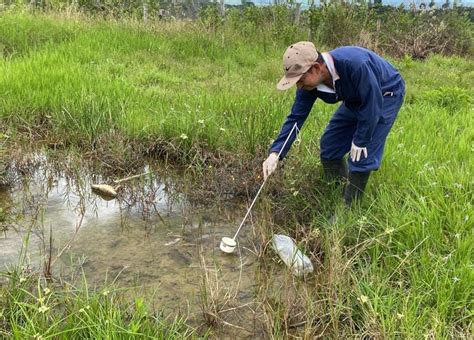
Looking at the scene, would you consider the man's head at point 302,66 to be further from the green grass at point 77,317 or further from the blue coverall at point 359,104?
the green grass at point 77,317

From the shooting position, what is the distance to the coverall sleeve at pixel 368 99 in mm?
2842

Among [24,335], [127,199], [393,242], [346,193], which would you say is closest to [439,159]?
[346,193]

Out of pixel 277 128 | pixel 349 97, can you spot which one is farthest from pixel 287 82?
pixel 277 128

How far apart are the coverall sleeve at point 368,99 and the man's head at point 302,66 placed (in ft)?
0.76

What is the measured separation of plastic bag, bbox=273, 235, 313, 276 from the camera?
9.62ft

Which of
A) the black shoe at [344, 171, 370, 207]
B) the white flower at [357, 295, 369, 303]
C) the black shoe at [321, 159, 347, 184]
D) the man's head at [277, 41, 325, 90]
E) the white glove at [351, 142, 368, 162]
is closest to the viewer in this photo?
the white flower at [357, 295, 369, 303]

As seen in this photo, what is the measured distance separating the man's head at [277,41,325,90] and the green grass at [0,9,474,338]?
36.7 inches

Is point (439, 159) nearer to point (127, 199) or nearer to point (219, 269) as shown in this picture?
point (219, 269)

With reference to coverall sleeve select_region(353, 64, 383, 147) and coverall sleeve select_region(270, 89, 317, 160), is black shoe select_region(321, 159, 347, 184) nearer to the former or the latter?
coverall sleeve select_region(270, 89, 317, 160)

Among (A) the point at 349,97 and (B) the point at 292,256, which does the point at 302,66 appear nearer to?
(A) the point at 349,97

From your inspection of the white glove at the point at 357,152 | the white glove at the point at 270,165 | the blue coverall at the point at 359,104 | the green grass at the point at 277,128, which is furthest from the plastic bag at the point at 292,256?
the white glove at the point at 357,152

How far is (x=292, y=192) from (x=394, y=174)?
765 millimetres

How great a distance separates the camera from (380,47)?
9.48m

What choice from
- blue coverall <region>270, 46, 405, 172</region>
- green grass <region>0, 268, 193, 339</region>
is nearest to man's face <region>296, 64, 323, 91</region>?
blue coverall <region>270, 46, 405, 172</region>
